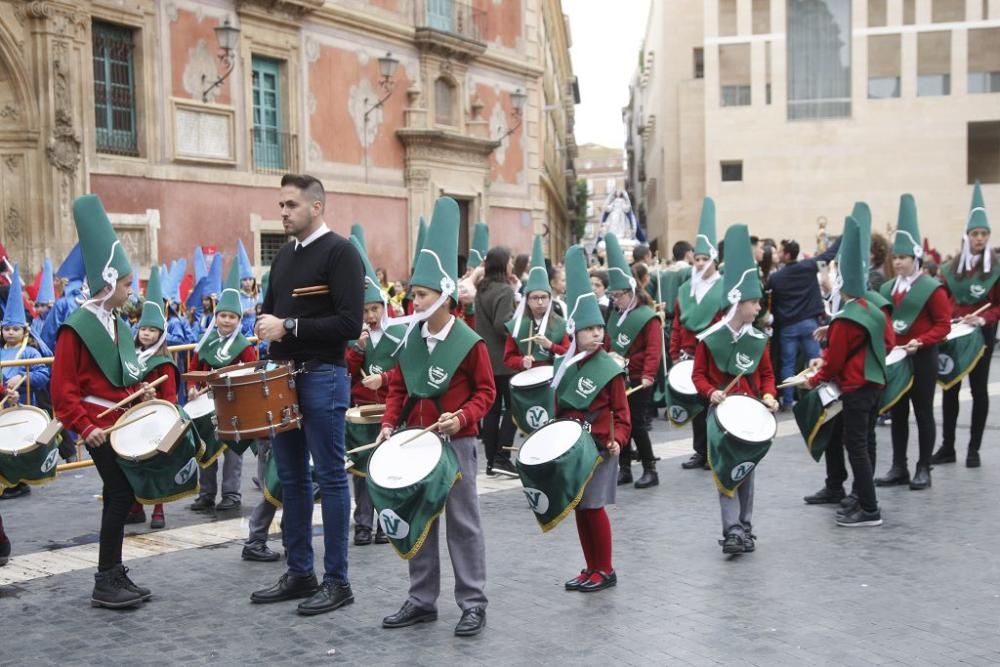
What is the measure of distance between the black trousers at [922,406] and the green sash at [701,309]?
1.88 metres

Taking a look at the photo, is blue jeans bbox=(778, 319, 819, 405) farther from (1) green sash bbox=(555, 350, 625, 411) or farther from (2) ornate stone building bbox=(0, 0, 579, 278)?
(2) ornate stone building bbox=(0, 0, 579, 278)

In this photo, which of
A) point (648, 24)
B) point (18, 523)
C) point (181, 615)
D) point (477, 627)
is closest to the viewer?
point (477, 627)

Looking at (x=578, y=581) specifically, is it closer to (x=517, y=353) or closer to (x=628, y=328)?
(x=517, y=353)

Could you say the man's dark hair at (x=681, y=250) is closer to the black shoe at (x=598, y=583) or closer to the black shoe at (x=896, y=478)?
the black shoe at (x=896, y=478)

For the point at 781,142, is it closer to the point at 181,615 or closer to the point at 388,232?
the point at 388,232

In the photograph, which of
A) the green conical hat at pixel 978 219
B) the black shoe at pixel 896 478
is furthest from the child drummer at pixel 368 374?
the green conical hat at pixel 978 219

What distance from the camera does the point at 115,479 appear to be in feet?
21.4

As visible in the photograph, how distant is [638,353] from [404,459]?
4.72m

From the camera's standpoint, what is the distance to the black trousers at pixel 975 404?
10156mm

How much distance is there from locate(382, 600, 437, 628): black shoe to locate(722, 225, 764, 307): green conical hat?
3220 millimetres

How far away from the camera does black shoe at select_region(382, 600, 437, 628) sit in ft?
19.2

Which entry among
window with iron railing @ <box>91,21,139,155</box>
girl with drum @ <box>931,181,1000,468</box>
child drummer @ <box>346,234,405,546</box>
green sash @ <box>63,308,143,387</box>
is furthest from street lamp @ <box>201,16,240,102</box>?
green sash @ <box>63,308,143,387</box>

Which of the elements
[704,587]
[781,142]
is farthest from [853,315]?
[781,142]

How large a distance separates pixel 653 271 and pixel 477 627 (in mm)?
9744
